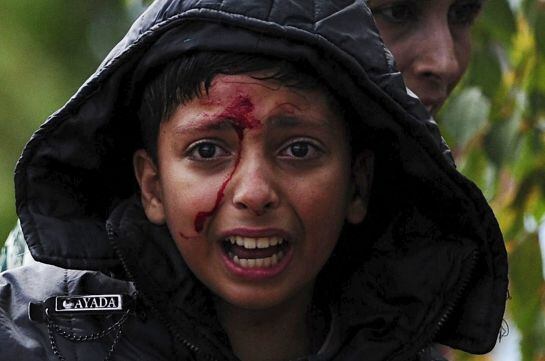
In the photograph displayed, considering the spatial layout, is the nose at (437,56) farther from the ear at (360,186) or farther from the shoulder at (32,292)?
the shoulder at (32,292)

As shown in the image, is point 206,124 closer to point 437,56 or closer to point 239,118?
point 239,118

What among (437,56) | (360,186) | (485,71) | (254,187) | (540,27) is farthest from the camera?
(485,71)

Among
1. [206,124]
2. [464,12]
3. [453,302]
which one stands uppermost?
[206,124]

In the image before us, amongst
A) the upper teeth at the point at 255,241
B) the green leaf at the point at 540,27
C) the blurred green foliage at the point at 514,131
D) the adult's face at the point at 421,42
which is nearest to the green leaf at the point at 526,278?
the blurred green foliage at the point at 514,131

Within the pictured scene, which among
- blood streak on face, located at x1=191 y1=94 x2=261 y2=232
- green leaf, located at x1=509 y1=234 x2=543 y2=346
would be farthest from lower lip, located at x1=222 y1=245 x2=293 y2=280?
green leaf, located at x1=509 y1=234 x2=543 y2=346

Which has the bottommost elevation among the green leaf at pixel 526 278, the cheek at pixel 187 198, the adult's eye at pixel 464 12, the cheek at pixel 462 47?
the green leaf at pixel 526 278

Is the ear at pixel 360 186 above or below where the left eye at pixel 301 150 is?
below

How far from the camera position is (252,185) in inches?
140

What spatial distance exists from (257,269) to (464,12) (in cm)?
129

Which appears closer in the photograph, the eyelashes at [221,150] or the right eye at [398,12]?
the eyelashes at [221,150]

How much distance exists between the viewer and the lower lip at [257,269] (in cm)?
361

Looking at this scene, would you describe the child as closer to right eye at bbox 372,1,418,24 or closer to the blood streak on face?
the blood streak on face

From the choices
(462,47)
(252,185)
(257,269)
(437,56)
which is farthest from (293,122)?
(462,47)

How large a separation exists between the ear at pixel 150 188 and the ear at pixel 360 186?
380mm
